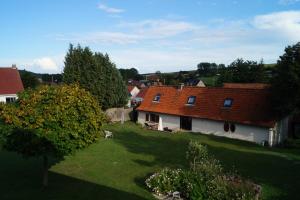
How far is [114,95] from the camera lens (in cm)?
4491

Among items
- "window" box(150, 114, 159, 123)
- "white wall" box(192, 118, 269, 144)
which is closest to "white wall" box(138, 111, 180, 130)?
"window" box(150, 114, 159, 123)

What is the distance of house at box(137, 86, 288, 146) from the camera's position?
30.2 m

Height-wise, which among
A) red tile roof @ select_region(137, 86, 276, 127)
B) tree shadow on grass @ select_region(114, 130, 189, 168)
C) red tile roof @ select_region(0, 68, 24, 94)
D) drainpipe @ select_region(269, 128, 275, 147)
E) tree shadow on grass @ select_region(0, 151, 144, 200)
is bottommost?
tree shadow on grass @ select_region(114, 130, 189, 168)

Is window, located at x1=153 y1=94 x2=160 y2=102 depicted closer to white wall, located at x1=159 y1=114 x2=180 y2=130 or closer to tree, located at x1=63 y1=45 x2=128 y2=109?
white wall, located at x1=159 y1=114 x2=180 y2=130

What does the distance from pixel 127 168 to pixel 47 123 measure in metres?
7.48

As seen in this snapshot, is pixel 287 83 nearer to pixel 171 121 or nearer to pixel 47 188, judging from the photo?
pixel 171 121

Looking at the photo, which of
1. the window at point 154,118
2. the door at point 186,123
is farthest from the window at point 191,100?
the window at point 154,118

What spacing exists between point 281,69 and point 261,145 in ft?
21.4

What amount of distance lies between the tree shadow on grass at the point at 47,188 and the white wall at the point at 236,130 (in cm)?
1694

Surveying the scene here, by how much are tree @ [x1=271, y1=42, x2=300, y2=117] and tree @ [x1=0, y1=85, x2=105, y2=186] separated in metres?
17.5

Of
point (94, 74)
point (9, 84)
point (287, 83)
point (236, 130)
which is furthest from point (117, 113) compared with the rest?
point (287, 83)

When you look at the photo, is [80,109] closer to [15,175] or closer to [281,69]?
[15,175]

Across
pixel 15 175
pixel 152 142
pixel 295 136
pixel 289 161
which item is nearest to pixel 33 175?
pixel 15 175

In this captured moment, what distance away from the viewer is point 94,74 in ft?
142
